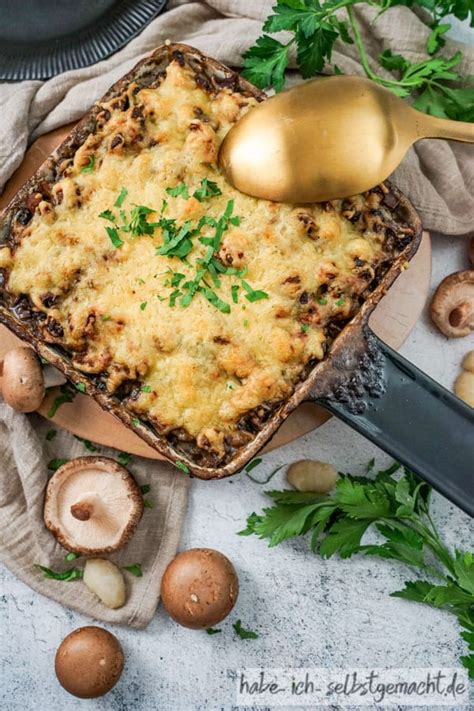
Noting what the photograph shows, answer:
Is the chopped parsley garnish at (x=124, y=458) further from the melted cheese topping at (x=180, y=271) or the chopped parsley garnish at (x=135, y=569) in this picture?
the melted cheese topping at (x=180, y=271)

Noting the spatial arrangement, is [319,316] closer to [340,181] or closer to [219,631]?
[340,181]

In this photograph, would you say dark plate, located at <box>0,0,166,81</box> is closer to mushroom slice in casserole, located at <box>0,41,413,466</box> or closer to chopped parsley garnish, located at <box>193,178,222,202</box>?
mushroom slice in casserole, located at <box>0,41,413,466</box>

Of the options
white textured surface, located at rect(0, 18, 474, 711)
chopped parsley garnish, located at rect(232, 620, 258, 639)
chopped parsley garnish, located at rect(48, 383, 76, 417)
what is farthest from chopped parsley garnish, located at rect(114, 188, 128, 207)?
chopped parsley garnish, located at rect(232, 620, 258, 639)

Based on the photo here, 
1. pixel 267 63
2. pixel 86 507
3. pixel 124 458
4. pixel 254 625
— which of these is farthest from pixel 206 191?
pixel 254 625

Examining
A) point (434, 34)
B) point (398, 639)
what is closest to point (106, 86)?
point (434, 34)

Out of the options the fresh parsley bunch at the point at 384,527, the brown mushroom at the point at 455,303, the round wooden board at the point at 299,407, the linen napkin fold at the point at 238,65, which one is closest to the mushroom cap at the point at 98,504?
the round wooden board at the point at 299,407

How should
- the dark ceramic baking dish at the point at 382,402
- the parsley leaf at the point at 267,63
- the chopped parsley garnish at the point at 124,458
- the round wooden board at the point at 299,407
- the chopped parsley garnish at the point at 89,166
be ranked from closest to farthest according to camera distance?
the dark ceramic baking dish at the point at 382,402 < the chopped parsley garnish at the point at 89,166 < the parsley leaf at the point at 267,63 < the round wooden board at the point at 299,407 < the chopped parsley garnish at the point at 124,458
